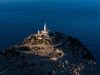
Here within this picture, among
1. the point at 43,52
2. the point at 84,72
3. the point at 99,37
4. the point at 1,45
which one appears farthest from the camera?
the point at 99,37

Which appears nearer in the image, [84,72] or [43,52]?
[84,72]

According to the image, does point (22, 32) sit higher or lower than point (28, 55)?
higher

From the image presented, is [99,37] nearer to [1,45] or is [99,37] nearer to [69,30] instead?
[69,30]

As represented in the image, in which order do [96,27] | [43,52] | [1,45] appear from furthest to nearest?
1. [96,27]
2. [1,45]
3. [43,52]

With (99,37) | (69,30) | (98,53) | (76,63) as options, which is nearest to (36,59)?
(76,63)

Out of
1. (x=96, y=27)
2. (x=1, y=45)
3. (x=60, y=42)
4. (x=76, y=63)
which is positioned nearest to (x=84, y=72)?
(x=76, y=63)

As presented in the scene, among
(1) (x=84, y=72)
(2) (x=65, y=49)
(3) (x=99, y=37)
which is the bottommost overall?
(1) (x=84, y=72)
